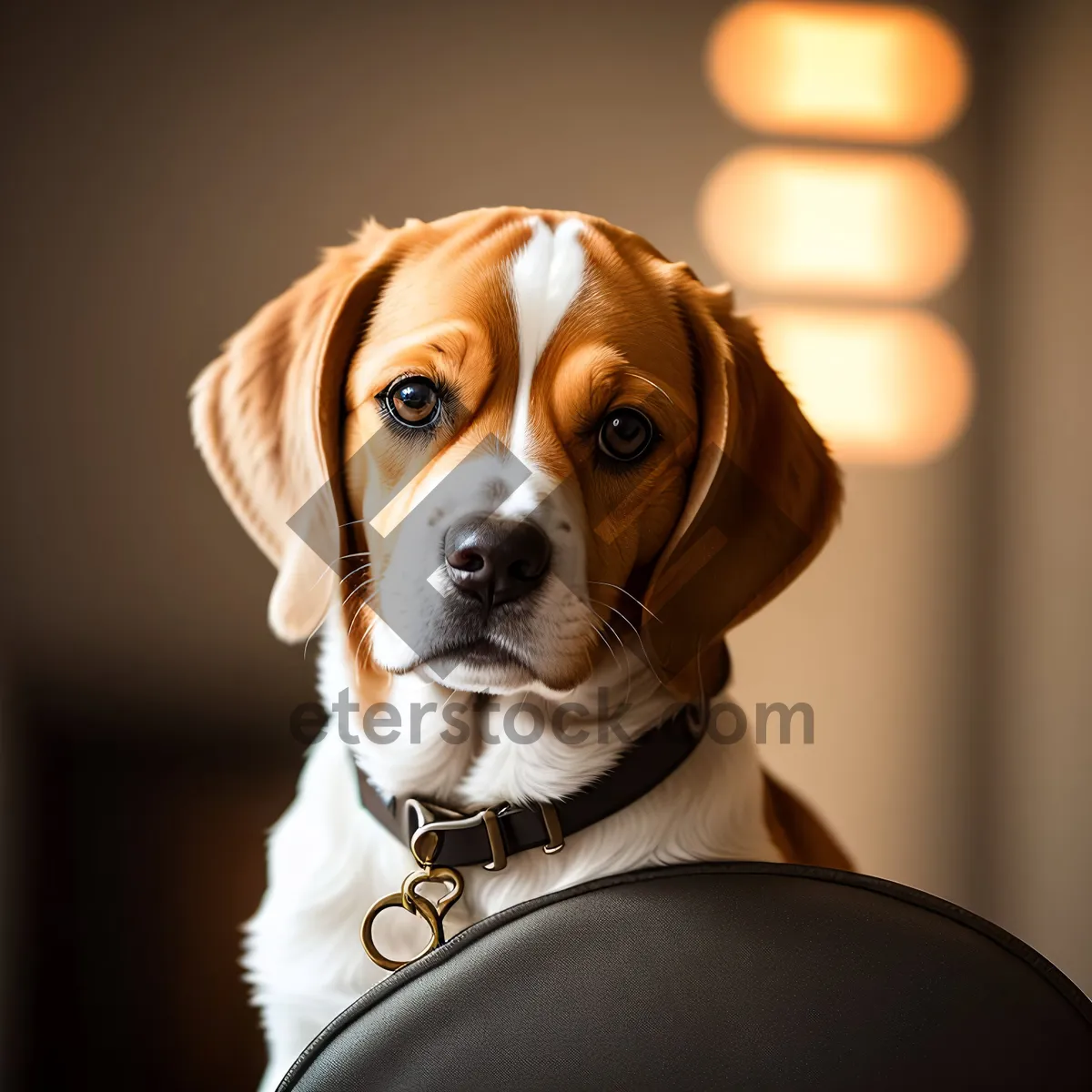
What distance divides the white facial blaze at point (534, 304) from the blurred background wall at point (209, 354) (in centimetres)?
83

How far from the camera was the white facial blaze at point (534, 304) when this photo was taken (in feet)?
2.86

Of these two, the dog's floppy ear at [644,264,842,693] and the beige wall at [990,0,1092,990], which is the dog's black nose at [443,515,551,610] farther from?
the beige wall at [990,0,1092,990]

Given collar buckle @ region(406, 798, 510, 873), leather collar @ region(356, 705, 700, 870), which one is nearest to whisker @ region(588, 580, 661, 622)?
leather collar @ region(356, 705, 700, 870)

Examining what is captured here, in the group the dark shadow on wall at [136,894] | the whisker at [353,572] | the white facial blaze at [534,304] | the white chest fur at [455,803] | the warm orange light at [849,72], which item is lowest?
the dark shadow on wall at [136,894]

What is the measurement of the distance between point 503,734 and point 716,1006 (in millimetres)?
328

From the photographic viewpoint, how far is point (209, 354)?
1684mm

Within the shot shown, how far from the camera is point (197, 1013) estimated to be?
157 cm

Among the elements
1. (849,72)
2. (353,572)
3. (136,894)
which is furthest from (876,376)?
(136,894)

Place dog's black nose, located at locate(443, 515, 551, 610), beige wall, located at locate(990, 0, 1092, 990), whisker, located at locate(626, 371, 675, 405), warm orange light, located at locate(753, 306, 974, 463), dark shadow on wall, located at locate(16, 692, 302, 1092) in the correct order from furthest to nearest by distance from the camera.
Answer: warm orange light, located at locate(753, 306, 974, 463)
beige wall, located at locate(990, 0, 1092, 990)
dark shadow on wall, located at locate(16, 692, 302, 1092)
whisker, located at locate(626, 371, 675, 405)
dog's black nose, located at locate(443, 515, 551, 610)

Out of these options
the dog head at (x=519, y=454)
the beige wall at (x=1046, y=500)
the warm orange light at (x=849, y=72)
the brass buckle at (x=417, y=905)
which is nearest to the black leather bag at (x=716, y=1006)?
the brass buckle at (x=417, y=905)

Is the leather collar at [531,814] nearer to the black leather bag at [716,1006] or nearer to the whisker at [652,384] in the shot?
the black leather bag at [716,1006]

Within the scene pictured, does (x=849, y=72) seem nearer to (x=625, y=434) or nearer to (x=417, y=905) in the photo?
(x=625, y=434)

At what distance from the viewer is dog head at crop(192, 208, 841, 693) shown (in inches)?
32.0

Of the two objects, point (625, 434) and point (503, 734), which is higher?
point (625, 434)
